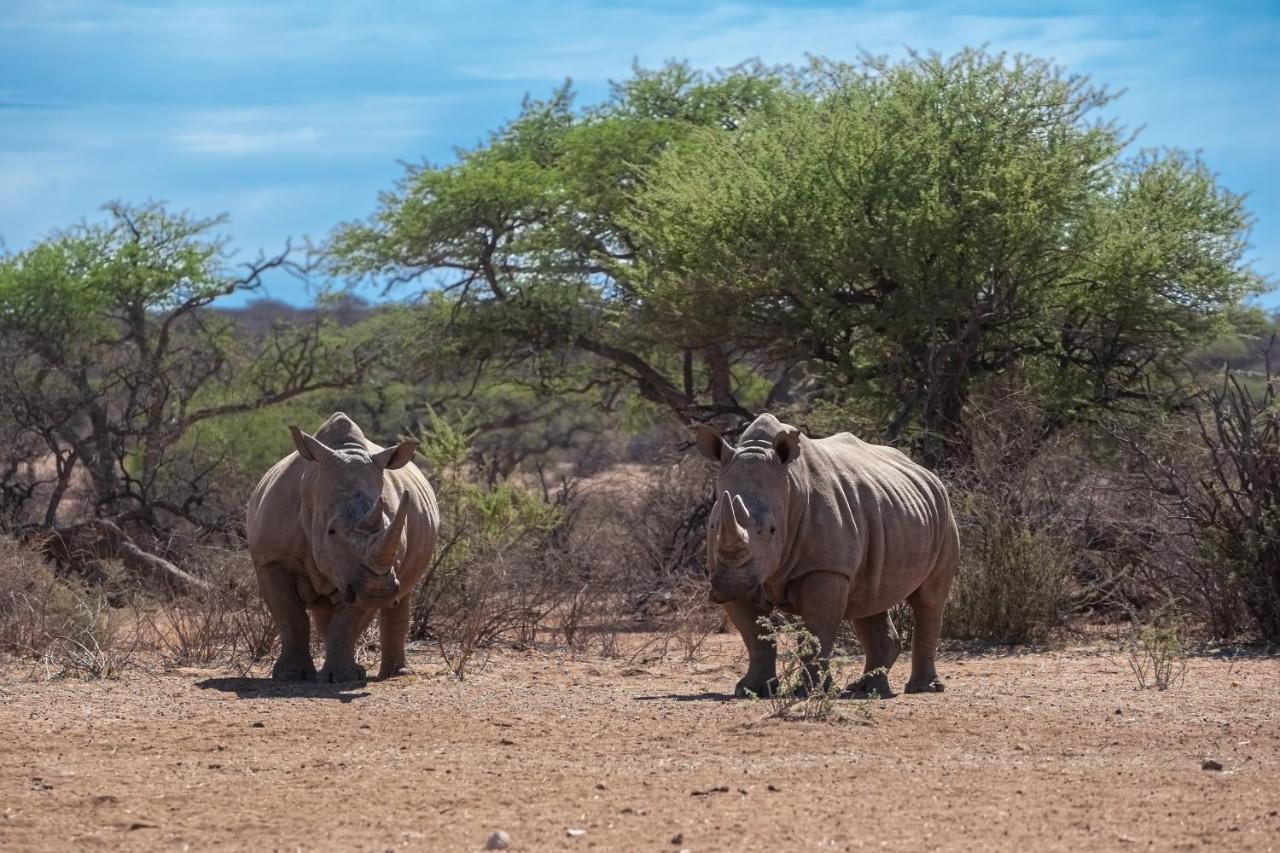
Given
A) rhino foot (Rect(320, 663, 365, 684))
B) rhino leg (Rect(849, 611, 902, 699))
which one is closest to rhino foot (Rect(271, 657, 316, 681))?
rhino foot (Rect(320, 663, 365, 684))

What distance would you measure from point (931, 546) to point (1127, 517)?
4.90 metres

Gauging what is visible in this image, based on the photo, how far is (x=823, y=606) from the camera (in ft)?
32.7

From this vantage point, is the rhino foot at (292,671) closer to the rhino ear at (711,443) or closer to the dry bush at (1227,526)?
the rhino ear at (711,443)

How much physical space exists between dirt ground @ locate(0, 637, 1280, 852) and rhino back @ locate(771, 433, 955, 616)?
72cm

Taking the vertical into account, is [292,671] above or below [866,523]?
below

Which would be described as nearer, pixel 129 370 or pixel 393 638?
pixel 393 638

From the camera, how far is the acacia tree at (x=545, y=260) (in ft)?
81.0

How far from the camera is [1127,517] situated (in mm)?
15242

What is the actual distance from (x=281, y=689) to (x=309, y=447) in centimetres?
136

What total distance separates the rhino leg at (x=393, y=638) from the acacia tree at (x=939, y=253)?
7530 millimetres

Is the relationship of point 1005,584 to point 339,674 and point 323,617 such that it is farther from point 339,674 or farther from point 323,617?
point 339,674

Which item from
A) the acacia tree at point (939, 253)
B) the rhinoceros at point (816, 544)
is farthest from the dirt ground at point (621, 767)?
the acacia tree at point (939, 253)

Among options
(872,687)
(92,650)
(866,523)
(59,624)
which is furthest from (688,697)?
(59,624)

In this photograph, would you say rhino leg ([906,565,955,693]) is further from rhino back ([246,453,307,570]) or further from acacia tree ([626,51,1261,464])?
acacia tree ([626,51,1261,464])
